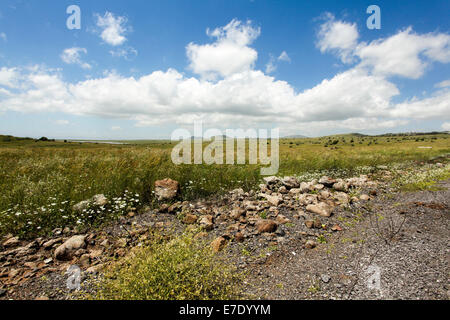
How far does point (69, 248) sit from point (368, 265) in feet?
22.1

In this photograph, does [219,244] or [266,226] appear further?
[266,226]

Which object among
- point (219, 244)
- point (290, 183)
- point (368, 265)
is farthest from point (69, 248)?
point (290, 183)

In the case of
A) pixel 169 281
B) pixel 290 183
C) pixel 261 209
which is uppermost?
pixel 290 183

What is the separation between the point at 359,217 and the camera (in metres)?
6.96

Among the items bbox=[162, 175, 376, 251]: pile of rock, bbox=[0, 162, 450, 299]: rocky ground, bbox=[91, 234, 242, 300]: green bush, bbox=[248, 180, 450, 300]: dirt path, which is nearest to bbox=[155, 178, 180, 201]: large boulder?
bbox=[0, 162, 450, 299]: rocky ground

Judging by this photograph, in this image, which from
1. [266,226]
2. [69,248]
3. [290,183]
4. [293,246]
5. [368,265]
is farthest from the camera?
[290,183]

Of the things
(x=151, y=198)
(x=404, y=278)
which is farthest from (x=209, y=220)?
(x=404, y=278)

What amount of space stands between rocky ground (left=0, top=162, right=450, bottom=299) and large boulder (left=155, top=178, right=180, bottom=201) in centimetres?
4

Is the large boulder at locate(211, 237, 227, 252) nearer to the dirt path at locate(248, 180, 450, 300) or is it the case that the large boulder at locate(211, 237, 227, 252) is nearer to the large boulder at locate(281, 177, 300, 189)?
the dirt path at locate(248, 180, 450, 300)

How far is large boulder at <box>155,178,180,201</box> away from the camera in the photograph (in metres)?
8.17

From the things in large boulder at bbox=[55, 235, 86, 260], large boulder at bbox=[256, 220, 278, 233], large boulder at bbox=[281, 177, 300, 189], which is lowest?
large boulder at bbox=[55, 235, 86, 260]

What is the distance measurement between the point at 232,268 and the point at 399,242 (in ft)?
14.0

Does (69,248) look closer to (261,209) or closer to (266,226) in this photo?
(266,226)

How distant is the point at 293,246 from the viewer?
522 cm
